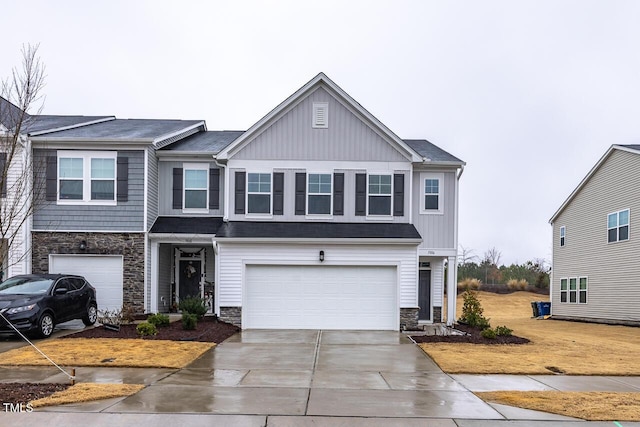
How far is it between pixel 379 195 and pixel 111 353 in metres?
10.3

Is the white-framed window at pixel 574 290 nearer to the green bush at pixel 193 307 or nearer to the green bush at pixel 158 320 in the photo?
the green bush at pixel 193 307

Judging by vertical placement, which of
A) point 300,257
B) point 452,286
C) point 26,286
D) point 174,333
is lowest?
point 174,333

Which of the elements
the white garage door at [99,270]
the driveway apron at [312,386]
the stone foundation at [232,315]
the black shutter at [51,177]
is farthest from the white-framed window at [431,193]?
the black shutter at [51,177]

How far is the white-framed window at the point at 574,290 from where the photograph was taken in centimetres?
2712

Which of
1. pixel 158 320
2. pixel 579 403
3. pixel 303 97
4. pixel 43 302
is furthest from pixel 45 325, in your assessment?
pixel 579 403

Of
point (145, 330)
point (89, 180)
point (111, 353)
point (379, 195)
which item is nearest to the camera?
point (111, 353)

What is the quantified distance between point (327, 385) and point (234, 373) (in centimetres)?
201

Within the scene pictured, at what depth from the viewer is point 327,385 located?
368 inches

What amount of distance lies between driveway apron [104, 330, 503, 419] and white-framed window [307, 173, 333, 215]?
19.4ft

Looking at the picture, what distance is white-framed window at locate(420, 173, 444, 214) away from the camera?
20.2 metres

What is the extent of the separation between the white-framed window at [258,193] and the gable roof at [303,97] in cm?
116

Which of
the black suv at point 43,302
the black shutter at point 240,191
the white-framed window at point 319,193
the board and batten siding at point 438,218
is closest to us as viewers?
the black suv at point 43,302

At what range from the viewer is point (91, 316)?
1709cm

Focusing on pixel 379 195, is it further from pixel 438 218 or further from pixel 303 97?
pixel 303 97
